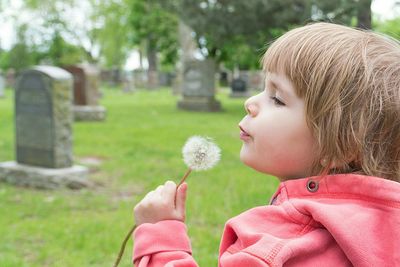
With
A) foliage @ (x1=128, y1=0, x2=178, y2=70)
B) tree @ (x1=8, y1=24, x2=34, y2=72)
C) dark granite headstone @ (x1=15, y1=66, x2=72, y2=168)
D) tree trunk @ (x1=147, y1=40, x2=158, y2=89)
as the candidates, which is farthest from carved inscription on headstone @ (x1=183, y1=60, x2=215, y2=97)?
tree @ (x1=8, y1=24, x2=34, y2=72)

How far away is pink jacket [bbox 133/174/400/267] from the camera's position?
112 centimetres

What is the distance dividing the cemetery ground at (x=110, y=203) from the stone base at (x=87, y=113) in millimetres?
3727

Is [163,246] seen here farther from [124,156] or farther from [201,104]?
[201,104]

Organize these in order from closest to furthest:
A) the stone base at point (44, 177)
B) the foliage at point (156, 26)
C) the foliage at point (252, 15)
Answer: the stone base at point (44, 177) < the foliage at point (252, 15) < the foliage at point (156, 26)

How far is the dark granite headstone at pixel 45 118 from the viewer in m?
6.52

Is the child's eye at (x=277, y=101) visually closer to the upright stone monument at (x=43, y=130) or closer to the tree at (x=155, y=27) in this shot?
the upright stone monument at (x=43, y=130)

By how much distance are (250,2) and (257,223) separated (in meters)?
14.3

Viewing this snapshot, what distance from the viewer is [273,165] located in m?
1.32

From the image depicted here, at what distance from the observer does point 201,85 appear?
17875mm

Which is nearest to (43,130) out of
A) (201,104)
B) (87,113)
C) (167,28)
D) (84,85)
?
(87,113)

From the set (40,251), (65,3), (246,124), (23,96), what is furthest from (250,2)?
(65,3)

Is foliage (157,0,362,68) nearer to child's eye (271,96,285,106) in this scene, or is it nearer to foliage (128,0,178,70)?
child's eye (271,96,285,106)

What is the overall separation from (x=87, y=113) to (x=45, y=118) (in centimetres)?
701

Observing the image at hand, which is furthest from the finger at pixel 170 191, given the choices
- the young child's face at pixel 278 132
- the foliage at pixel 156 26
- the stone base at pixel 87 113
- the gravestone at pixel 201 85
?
the foliage at pixel 156 26
